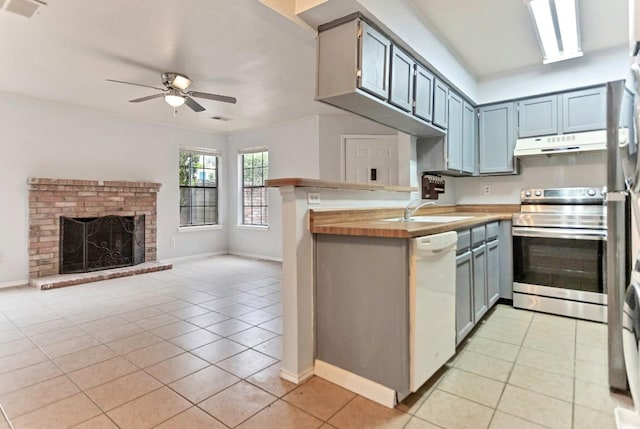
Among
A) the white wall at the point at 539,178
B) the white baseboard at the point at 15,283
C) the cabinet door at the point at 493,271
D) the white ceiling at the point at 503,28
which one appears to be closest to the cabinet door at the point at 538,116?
the white wall at the point at 539,178

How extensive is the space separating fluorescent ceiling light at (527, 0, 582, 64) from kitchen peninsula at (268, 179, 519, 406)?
180 cm

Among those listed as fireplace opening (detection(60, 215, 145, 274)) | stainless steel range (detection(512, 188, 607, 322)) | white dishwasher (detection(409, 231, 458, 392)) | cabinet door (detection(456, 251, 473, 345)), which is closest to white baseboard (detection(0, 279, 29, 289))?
fireplace opening (detection(60, 215, 145, 274))

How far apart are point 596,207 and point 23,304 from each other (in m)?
5.87

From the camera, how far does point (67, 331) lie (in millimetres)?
2938

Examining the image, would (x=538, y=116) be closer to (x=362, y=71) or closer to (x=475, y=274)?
(x=475, y=274)

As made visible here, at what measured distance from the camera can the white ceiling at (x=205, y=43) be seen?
265cm

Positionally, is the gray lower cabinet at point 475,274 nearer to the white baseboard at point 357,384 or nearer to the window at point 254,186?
the white baseboard at point 357,384

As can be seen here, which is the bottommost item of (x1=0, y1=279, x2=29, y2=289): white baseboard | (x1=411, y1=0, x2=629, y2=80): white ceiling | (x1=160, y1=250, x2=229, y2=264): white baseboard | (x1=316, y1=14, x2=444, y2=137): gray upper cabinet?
(x1=0, y1=279, x2=29, y2=289): white baseboard

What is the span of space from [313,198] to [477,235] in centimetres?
150

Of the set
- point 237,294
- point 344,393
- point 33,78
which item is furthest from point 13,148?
point 344,393

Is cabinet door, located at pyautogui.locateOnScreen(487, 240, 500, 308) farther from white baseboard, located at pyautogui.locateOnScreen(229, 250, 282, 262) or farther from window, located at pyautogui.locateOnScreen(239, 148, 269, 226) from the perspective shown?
window, located at pyautogui.locateOnScreen(239, 148, 269, 226)

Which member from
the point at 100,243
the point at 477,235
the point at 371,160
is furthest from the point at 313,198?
the point at 100,243

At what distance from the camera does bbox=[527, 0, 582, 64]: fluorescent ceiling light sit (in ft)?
8.50

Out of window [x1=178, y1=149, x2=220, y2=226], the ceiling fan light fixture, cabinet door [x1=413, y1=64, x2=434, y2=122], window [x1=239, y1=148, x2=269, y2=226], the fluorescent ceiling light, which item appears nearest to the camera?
the fluorescent ceiling light
